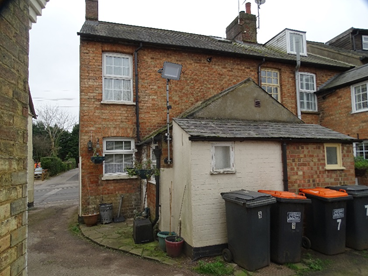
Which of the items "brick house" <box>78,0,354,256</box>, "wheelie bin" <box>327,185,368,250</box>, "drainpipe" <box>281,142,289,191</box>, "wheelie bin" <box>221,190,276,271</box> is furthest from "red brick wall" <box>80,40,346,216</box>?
"wheelie bin" <box>327,185,368,250</box>

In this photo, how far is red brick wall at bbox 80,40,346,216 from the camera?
8.68 metres

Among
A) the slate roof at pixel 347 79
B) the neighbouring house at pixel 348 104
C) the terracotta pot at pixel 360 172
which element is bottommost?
the terracotta pot at pixel 360 172

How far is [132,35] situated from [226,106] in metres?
5.26

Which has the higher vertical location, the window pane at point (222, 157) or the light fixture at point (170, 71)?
the light fixture at point (170, 71)

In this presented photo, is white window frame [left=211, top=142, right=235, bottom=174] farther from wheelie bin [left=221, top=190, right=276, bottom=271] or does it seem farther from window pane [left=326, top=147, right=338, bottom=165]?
window pane [left=326, top=147, right=338, bottom=165]

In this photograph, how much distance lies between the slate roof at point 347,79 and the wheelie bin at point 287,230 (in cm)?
875

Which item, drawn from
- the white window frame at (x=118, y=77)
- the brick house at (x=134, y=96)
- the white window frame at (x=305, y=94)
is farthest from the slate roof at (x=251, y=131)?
the white window frame at (x=305, y=94)

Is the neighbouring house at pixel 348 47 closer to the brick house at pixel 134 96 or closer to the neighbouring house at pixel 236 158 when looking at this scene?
the brick house at pixel 134 96

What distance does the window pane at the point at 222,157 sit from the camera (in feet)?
19.0

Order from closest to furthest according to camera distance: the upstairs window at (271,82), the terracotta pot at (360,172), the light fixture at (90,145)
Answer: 1. the light fixture at (90,145)
2. the terracotta pot at (360,172)
3. the upstairs window at (271,82)

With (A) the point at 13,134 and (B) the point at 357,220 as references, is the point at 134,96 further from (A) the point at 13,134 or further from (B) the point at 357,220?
(B) the point at 357,220

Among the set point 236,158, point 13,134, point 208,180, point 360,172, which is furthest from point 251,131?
point 360,172

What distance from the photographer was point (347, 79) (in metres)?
11.6

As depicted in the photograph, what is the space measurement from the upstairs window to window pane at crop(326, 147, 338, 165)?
203 inches
